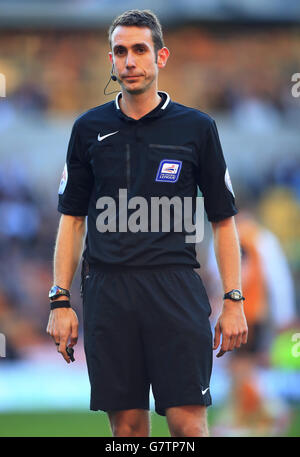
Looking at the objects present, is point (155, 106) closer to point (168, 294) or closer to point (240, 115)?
point (168, 294)

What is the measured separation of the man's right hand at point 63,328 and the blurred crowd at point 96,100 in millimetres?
7305

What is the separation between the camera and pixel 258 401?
8.90 metres

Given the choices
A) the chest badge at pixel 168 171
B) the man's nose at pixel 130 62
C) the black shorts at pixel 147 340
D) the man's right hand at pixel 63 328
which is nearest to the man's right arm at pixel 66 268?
the man's right hand at pixel 63 328

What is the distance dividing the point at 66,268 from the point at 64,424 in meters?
5.47

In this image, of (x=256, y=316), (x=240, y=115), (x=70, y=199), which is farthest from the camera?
(x=240, y=115)

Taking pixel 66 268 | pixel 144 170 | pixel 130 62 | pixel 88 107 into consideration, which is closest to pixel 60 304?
pixel 66 268

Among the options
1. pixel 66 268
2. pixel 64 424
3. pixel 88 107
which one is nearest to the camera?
pixel 66 268

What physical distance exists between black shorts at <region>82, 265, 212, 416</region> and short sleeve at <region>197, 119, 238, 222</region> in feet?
1.01

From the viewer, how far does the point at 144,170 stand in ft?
12.0

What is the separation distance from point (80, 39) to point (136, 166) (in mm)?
9269

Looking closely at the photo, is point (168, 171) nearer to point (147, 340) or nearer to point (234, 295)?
point (234, 295)

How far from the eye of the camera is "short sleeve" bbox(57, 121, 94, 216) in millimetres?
3828

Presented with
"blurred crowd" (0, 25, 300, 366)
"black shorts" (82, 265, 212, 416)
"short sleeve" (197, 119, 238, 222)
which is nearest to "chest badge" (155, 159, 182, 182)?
"short sleeve" (197, 119, 238, 222)

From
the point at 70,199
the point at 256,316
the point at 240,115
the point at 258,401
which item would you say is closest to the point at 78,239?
the point at 70,199
